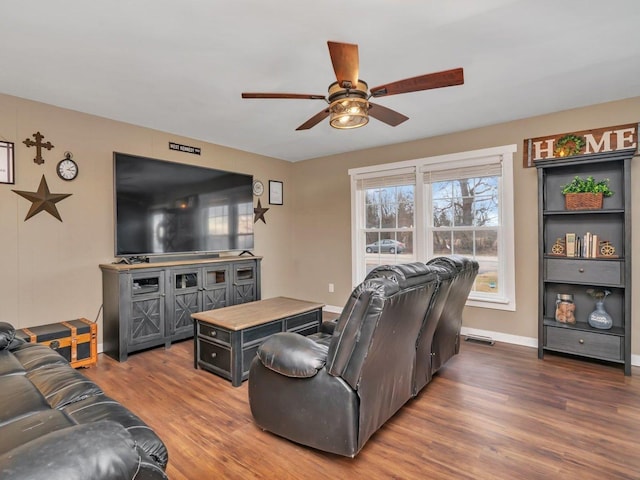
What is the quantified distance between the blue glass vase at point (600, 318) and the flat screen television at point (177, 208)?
163 inches

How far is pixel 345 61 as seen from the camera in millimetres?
1898

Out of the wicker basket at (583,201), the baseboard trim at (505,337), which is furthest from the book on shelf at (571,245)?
the baseboard trim at (505,337)

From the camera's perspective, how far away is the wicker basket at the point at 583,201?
3205 millimetres

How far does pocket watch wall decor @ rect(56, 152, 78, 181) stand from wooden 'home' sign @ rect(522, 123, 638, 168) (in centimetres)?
473

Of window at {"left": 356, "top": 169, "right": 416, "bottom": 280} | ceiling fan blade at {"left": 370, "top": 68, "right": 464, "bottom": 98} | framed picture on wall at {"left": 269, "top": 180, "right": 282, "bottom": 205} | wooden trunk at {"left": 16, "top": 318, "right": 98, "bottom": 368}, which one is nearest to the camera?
ceiling fan blade at {"left": 370, "top": 68, "right": 464, "bottom": 98}

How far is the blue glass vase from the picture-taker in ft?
10.3

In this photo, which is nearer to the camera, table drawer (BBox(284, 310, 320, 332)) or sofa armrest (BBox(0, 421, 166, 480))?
sofa armrest (BBox(0, 421, 166, 480))

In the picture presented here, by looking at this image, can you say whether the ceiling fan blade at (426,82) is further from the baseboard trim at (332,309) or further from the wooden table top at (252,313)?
the baseboard trim at (332,309)

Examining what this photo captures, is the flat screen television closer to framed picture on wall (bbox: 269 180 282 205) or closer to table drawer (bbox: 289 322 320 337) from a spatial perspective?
framed picture on wall (bbox: 269 180 282 205)

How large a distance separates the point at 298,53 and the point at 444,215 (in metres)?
2.81

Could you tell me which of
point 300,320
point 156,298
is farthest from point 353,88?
point 156,298

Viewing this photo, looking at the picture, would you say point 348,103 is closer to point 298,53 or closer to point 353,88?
point 353,88

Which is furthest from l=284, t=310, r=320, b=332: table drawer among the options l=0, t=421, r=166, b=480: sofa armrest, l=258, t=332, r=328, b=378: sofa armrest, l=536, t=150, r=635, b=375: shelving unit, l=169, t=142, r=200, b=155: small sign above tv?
l=169, t=142, r=200, b=155: small sign above tv

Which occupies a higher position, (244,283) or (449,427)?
(244,283)
